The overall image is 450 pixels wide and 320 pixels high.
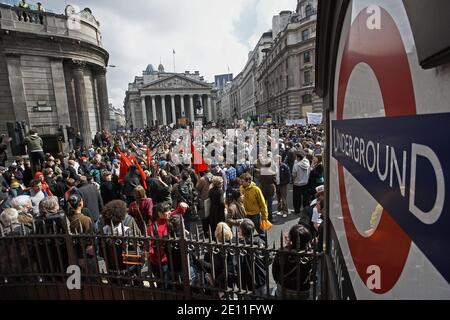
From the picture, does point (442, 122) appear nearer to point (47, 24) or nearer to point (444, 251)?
point (444, 251)

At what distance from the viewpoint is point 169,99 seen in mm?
95062

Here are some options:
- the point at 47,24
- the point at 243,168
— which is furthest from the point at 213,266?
the point at 47,24

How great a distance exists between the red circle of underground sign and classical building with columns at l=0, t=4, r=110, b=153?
54.4 feet

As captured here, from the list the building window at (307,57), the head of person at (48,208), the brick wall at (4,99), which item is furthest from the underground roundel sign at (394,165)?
the building window at (307,57)

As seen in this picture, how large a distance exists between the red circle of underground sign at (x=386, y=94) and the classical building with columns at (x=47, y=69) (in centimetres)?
1657

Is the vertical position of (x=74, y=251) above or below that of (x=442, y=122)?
below

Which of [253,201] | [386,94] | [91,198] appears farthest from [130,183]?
[386,94]

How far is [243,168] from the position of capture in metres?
8.84

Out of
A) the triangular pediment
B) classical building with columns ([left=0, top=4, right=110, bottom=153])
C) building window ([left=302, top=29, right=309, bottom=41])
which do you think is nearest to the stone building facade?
building window ([left=302, top=29, right=309, bottom=41])

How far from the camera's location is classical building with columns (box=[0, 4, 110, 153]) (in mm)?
17562

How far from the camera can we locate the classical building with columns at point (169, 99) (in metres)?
91.4

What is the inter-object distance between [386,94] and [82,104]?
82.0 feet

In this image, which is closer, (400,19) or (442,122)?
(442,122)

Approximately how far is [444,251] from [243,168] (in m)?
8.11
